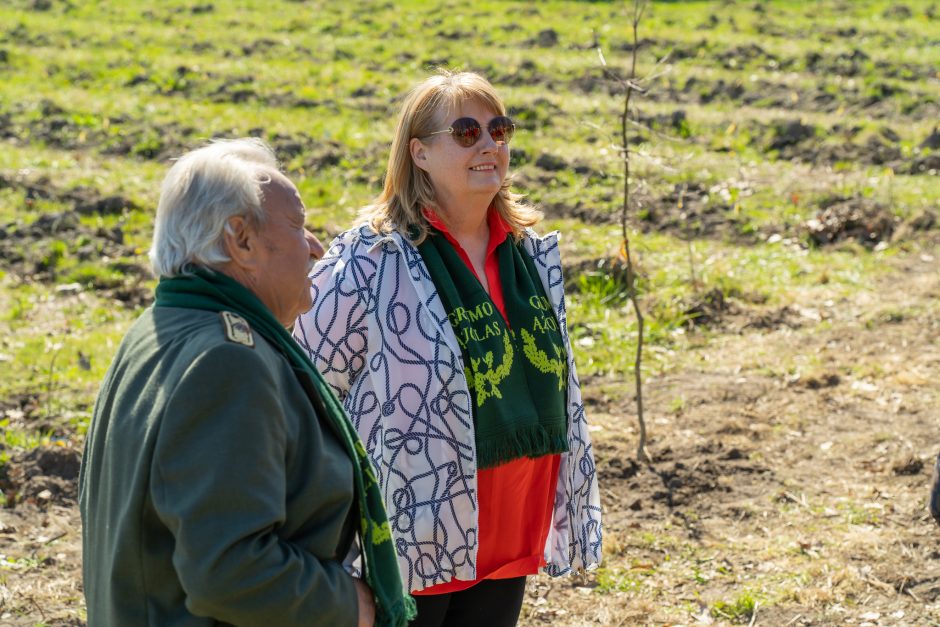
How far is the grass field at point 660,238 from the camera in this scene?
16.9 feet

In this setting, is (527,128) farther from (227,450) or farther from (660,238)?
(227,450)

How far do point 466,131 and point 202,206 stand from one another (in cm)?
131

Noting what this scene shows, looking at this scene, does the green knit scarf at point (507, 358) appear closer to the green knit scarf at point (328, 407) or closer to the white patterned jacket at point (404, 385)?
the white patterned jacket at point (404, 385)

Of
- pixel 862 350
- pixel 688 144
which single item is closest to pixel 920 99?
pixel 688 144

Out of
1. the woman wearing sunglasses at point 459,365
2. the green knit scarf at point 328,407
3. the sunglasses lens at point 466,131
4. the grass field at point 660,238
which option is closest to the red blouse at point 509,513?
the woman wearing sunglasses at point 459,365

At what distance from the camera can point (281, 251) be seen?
2.22 metres

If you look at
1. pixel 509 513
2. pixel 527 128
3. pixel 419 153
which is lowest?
pixel 527 128

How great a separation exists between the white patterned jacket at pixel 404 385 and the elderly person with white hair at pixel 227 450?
71cm

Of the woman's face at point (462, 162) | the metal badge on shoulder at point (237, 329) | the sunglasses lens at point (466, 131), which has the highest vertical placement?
the sunglasses lens at point (466, 131)

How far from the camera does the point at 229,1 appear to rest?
832 inches

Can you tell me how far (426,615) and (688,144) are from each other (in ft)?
32.0

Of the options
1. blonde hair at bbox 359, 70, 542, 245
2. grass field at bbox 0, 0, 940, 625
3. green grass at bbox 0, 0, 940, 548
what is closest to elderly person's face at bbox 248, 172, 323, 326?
blonde hair at bbox 359, 70, 542, 245

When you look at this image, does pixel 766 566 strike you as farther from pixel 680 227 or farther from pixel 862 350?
pixel 680 227

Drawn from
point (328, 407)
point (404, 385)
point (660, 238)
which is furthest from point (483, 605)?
point (660, 238)
